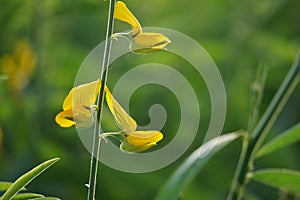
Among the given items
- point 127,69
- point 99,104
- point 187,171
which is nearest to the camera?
point 99,104

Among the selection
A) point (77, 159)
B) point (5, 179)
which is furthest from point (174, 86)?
point (5, 179)

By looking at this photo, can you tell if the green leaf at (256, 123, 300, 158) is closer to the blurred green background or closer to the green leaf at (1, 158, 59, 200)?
the green leaf at (1, 158, 59, 200)

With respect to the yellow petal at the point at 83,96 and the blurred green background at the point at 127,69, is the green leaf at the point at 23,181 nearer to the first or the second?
the yellow petal at the point at 83,96

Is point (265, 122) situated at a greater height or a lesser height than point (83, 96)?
lesser

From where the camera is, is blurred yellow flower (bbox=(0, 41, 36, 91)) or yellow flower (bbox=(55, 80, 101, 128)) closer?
yellow flower (bbox=(55, 80, 101, 128))

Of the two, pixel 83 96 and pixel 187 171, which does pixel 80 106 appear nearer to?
pixel 83 96

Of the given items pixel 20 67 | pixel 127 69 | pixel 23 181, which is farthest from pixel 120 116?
pixel 127 69

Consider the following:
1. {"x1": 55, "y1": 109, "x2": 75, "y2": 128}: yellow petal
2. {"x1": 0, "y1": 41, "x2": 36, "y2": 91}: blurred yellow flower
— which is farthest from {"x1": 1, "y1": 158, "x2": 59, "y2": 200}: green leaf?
{"x1": 0, "y1": 41, "x2": 36, "y2": 91}: blurred yellow flower
